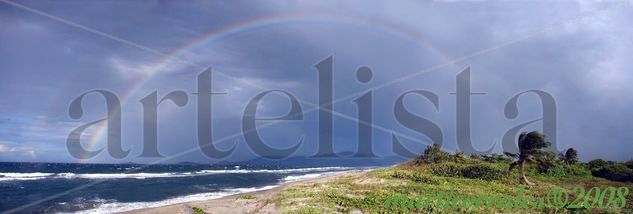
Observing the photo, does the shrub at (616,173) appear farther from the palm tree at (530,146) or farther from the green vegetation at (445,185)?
the palm tree at (530,146)

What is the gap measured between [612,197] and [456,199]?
1463 cm

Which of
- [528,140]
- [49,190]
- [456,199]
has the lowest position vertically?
[49,190]

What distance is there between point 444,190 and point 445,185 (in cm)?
349

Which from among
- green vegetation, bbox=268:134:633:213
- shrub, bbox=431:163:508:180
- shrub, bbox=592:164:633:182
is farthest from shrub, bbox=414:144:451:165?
shrub, bbox=592:164:633:182

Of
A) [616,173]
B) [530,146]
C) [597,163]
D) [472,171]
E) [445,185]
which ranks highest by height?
[530,146]

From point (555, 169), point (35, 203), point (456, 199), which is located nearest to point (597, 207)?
point (456, 199)

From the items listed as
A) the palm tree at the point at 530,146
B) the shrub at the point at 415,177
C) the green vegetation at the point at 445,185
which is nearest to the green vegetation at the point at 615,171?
the green vegetation at the point at 445,185

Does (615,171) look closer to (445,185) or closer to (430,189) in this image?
(445,185)

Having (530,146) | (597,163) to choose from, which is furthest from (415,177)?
(597,163)

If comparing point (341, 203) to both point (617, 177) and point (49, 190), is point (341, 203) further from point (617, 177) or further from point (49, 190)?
point (49, 190)

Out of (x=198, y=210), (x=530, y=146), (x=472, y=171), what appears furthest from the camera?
(x=472, y=171)

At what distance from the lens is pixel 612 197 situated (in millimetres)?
32625

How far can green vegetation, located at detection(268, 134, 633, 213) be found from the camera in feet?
84.4

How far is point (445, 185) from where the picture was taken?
3575 centimetres
